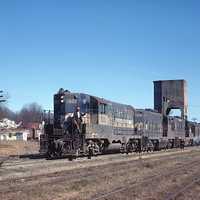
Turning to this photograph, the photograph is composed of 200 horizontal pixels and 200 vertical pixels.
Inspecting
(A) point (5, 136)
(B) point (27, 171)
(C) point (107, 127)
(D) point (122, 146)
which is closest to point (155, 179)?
(B) point (27, 171)

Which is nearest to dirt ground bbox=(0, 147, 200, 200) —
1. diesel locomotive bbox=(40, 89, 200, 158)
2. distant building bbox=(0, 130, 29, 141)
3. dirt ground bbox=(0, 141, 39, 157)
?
diesel locomotive bbox=(40, 89, 200, 158)

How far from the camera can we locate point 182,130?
5809 cm

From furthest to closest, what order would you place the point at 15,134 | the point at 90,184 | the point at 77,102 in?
1. the point at 15,134
2. the point at 77,102
3. the point at 90,184

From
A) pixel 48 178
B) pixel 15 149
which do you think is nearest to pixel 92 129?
pixel 48 178

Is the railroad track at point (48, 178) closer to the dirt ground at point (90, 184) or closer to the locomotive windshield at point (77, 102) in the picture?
the dirt ground at point (90, 184)

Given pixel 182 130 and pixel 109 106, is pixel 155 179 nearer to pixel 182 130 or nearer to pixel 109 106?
pixel 109 106

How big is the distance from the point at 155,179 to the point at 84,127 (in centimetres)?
1103

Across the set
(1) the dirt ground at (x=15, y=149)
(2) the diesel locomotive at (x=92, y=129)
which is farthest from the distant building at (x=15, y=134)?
(2) the diesel locomotive at (x=92, y=129)

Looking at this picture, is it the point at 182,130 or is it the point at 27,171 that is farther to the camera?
the point at 182,130

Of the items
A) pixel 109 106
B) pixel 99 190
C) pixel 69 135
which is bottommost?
pixel 99 190

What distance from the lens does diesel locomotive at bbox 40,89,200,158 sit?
2706cm

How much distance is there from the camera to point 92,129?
28.6 metres

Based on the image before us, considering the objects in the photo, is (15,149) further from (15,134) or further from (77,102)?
(15,134)

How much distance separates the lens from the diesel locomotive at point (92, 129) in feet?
88.8
